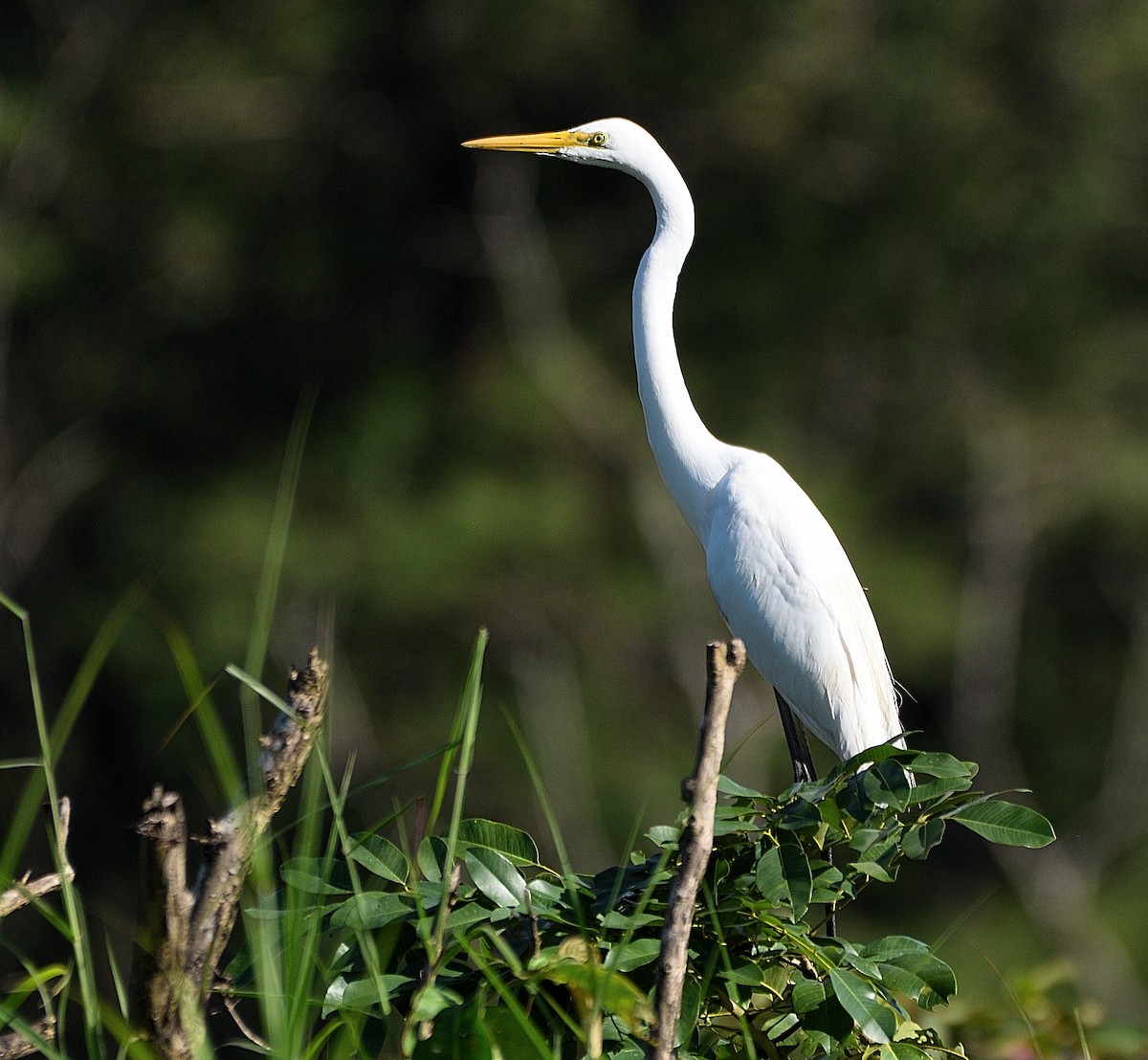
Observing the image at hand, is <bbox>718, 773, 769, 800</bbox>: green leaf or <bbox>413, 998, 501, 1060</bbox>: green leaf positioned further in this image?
<bbox>718, 773, 769, 800</bbox>: green leaf

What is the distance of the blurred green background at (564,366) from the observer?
22.1 ft

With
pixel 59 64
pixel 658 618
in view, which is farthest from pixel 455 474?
pixel 59 64

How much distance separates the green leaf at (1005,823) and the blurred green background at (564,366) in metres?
5.29

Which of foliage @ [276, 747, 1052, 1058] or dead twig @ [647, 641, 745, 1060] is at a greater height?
dead twig @ [647, 641, 745, 1060]

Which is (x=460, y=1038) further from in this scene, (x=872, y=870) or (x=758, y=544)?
(x=758, y=544)

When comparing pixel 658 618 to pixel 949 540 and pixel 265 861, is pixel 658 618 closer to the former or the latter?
pixel 949 540

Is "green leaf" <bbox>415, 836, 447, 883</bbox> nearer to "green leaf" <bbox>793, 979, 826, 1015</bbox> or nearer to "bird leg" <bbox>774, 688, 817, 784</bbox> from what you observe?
"green leaf" <bbox>793, 979, 826, 1015</bbox>

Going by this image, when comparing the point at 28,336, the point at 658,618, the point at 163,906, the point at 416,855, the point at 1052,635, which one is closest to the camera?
the point at 163,906

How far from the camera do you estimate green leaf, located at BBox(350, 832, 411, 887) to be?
115 centimetres

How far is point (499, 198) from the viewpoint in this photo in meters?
7.05

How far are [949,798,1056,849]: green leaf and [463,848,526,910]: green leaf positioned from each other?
0.33 metres

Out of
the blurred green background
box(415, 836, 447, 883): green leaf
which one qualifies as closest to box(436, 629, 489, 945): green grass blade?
box(415, 836, 447, 883): green leaf

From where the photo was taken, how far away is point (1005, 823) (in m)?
1.13

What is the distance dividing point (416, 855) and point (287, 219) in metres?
6.61
